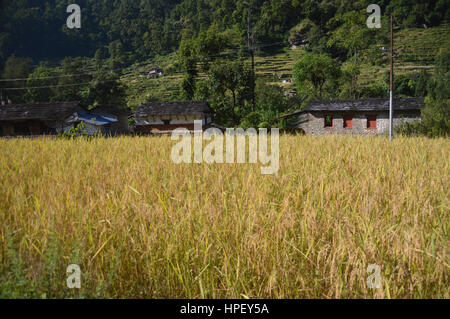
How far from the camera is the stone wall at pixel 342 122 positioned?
2666cm

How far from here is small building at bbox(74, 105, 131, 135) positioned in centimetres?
2852

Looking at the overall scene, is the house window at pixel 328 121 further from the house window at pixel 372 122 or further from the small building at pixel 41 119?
the small building at pixel 41 119

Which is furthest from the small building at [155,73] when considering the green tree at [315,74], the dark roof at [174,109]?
the dark roof at [174,109]

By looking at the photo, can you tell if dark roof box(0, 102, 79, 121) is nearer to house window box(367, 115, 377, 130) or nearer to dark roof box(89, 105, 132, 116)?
dark roof box(89, 105, 132, 116)

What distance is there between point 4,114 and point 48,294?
3450 centimetres

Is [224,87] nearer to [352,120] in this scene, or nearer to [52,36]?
[352,120]

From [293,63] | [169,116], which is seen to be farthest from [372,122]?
[293,63]

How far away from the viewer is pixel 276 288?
4.54 ft

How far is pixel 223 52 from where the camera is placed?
186 ft

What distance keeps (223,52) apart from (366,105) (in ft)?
120

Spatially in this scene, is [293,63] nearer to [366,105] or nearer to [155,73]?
[155,73]

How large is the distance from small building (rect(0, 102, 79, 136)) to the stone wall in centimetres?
2428

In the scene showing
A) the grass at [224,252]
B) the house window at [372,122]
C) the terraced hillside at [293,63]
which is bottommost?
the house window at [372,122]

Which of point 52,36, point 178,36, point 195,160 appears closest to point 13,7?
point 52,36
